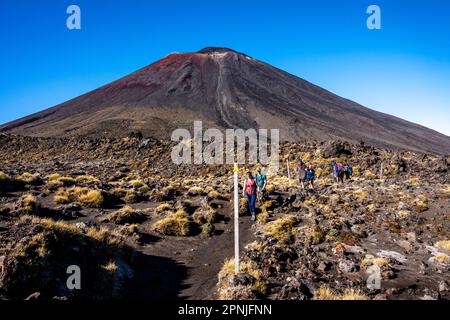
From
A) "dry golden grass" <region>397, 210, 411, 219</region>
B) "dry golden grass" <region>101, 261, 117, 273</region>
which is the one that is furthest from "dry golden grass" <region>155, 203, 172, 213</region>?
"dry golden grass" <region>397, 210, 411, 219</region>

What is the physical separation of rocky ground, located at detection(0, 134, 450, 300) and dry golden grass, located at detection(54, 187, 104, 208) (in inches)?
1.7

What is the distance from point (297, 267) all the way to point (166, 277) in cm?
310

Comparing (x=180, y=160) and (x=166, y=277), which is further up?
(x=180, y=160)

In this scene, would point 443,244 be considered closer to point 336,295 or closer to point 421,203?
point 421,203

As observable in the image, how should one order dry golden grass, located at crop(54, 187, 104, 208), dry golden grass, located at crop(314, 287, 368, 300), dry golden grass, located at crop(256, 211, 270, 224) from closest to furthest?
1. dry golden grass, located at crop(314, 287, 368, 300)
2. dry golden grass, located at crop(256, 211, 270, 224)
3. dry golden grass, located at crop(54, 187, 104, 208)

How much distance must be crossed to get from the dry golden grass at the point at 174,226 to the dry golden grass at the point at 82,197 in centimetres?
373

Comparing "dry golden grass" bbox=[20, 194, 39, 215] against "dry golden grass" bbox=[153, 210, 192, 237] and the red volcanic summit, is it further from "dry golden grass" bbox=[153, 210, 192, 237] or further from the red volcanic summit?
the red volcanic summit

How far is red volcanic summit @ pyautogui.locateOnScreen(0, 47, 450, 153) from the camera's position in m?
67.9

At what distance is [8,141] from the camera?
51531mm

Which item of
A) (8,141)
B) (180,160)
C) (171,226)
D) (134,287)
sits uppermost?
(8,141)

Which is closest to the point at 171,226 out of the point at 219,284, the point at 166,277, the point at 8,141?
the point at 166,277

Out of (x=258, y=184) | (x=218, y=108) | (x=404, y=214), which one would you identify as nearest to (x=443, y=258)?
(x=404, y=214)
